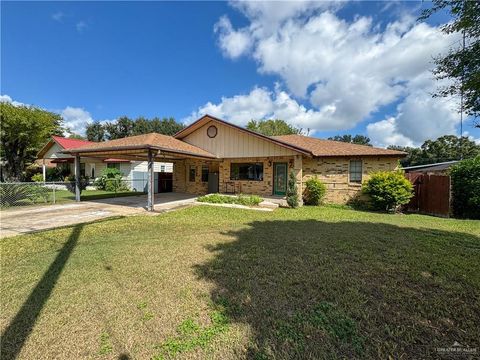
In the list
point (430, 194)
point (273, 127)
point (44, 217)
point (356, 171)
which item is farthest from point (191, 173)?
point (273, 127)

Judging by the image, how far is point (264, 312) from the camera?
9.64 ft

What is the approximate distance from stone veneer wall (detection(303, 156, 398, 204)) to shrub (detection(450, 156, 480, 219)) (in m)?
2.67

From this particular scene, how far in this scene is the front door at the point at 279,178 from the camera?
551 inches

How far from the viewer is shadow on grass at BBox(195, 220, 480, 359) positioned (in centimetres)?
246

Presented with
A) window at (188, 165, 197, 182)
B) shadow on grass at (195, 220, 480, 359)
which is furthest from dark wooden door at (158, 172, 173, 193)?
shadow on grass at (195, 220, 480, 359)

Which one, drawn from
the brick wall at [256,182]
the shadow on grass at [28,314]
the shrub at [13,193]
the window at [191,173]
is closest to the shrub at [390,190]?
the brick wall at [256,182]

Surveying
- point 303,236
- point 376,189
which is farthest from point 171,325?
point 376,189

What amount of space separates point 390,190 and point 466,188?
9.37 ft

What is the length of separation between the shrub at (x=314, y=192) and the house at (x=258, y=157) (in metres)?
0.53

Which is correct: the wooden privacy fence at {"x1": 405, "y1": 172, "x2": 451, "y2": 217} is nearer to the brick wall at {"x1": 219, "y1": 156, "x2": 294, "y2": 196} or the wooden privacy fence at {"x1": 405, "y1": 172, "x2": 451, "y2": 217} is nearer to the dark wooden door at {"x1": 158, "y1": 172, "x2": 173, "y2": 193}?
the brick wall at {"x1": 219, "y1": 156, "x2": 294, "y2": 196}

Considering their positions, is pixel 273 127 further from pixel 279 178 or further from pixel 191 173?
pixel 279 178

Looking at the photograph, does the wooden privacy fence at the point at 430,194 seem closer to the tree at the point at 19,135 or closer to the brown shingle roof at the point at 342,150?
the brown shingle roof at the point at 342,150

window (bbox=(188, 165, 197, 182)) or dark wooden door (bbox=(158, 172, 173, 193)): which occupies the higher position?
window (bbox=(188, 165, 197, 182))

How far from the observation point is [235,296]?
131 inches
